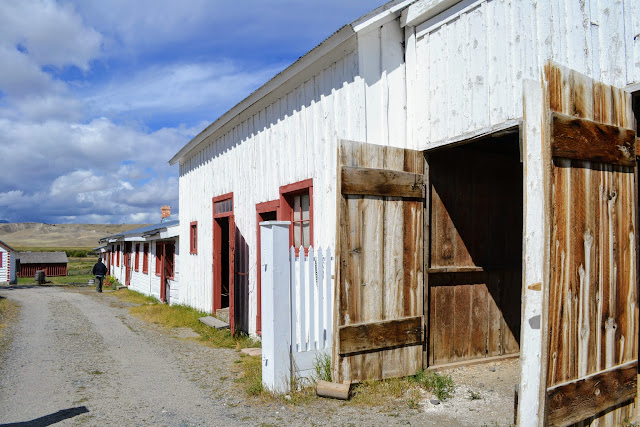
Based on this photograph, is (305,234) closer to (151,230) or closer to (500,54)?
(500,54)

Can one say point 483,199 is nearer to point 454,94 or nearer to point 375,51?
point 454,94

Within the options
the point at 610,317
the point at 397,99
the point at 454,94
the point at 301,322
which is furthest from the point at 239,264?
the point at 610,317

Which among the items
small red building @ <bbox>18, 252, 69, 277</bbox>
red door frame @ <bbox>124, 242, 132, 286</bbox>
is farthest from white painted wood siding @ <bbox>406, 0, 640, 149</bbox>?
small red building @ <bbox>18, 252, 69, 277</bbox>

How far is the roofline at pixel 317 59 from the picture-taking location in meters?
5.88

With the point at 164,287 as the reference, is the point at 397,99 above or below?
above

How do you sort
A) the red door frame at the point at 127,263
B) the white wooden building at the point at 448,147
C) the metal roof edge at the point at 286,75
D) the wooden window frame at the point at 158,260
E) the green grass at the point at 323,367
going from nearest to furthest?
the white wooden building at the point at 448,147, the green grass at the point at 323,367, the metal roof edge at the point at 286,75, the wooden window frame at the point at 158,260, the red door frame at the point at 127,263

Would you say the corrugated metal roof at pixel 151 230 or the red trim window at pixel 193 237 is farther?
the corrugated metal roof at pixel 151 230

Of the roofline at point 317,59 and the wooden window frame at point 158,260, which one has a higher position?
the roofline at point 317,59

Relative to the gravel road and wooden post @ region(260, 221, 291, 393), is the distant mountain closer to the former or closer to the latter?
the gravel road

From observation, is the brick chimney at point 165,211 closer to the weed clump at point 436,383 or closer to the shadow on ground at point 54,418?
the shadow on ground at point 54,418

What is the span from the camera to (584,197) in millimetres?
3387

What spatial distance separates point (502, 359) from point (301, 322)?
2.91 m

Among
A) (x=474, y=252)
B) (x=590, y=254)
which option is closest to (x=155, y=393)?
(x=474, y=252)

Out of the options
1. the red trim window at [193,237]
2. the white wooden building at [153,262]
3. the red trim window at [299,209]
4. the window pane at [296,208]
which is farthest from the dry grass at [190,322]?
the window pane at [296,208]
